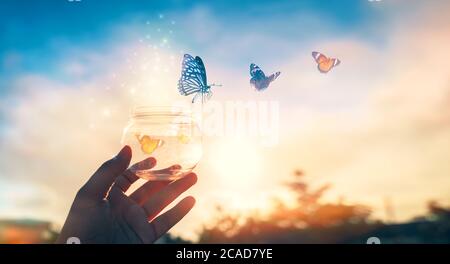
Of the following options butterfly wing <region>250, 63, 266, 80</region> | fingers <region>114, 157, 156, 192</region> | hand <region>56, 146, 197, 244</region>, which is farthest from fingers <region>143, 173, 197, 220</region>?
butterfly wing <region>250, 63, 266, 80</region>

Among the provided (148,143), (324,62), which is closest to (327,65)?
(324,62)

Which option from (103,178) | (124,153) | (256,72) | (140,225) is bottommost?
(140,225)

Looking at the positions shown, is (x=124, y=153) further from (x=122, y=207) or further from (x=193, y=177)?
(x=193, y=177)

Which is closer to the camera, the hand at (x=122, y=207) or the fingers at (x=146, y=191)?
the hand at (x=122, y=207)

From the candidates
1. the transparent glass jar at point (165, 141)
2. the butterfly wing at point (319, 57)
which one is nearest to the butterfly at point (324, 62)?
the butterfly wing at point (319, 57)

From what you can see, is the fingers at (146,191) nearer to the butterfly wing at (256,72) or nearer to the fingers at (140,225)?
the fingers at (140,225)
